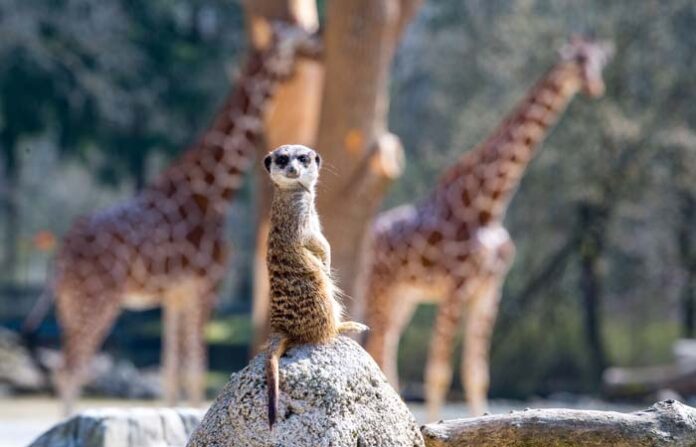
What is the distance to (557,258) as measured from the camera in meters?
17.5

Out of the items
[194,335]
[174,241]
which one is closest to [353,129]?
[174,241]

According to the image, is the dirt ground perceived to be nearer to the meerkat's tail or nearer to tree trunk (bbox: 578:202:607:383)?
tree trunk (bbox: 578:202:607:383)

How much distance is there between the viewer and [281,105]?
35.2ft

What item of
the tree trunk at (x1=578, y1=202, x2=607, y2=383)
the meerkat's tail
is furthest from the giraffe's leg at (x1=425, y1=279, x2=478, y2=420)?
the tree trunk at (x1=578, y1=202, x2=607, y2=383)

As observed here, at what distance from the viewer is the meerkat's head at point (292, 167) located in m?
3.90

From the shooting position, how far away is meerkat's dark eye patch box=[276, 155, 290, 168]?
12.8 ft

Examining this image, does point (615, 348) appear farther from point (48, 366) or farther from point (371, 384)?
point (371, 384)

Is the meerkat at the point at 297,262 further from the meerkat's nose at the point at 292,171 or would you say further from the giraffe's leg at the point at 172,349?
the giraffe's leg at the point at 172,349

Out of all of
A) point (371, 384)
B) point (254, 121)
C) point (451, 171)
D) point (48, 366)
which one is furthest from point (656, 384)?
point (371, 384)

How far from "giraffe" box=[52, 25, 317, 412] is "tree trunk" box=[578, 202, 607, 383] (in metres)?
7.66

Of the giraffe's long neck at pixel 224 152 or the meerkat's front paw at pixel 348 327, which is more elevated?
the giraffe's long neck at pixel 224 152

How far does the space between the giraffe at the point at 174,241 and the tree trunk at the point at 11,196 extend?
10.3 m

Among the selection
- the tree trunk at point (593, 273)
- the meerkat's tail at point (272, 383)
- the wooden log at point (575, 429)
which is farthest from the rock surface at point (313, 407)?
the tree trunk at point (593, 273)

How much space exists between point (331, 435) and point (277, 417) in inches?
6.5
